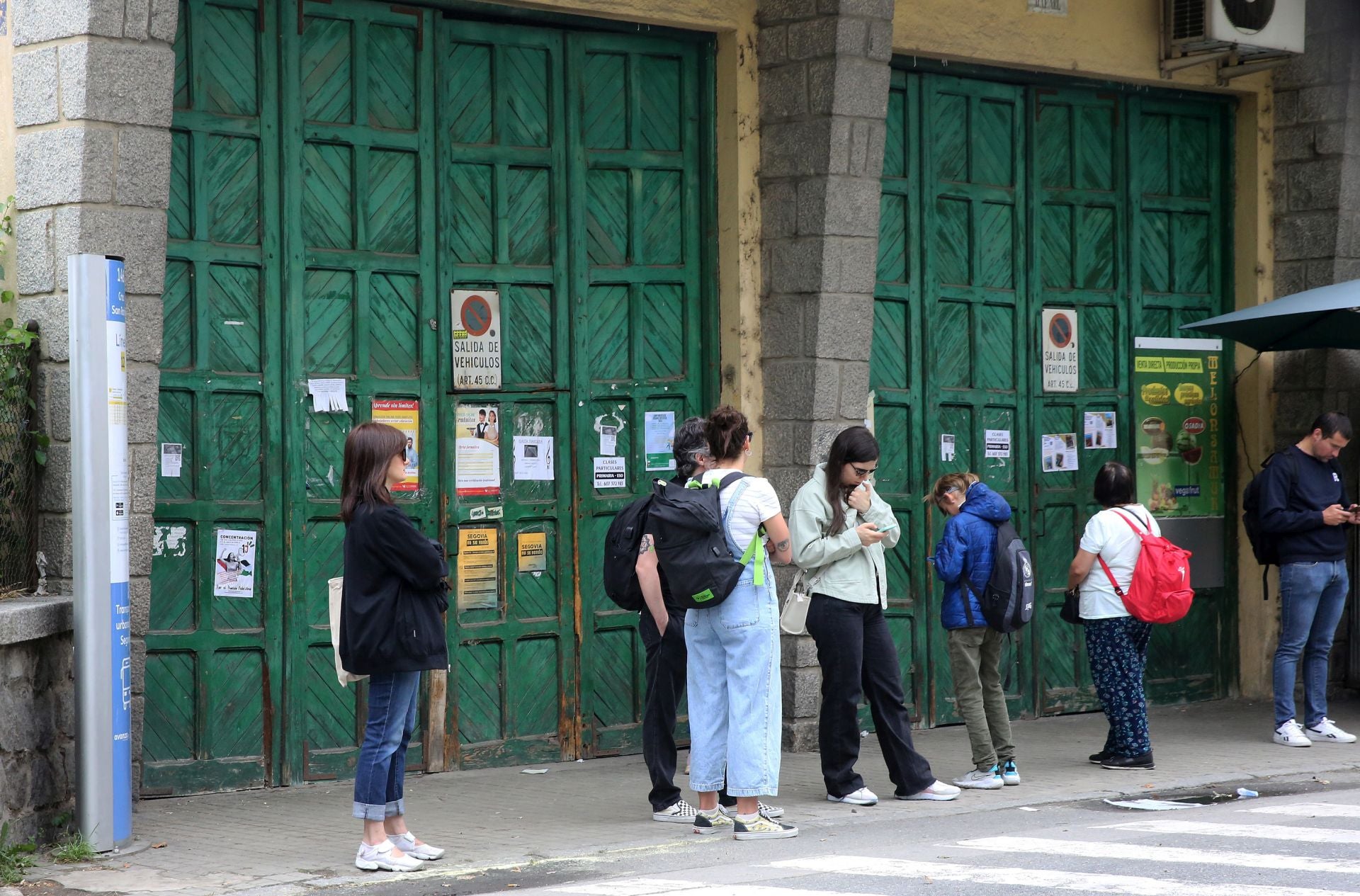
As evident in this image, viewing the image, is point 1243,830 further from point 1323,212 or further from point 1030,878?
point 1323,212

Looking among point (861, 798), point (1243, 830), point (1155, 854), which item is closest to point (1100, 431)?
point (861, 798)

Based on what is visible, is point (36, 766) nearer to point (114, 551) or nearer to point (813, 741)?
point (114, 551)

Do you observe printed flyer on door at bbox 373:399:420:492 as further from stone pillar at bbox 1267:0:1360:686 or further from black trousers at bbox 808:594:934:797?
stone pillar at bbox 1267:0:1360:686

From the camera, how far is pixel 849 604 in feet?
28.3

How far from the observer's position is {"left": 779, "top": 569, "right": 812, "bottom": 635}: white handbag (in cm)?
855

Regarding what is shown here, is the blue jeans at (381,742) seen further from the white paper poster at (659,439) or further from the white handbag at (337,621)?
the white paper poster at (659,439)

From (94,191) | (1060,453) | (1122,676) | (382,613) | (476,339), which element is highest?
(94,191)

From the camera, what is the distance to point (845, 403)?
1077cm

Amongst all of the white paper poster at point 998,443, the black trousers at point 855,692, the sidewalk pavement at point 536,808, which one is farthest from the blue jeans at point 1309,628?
the black trousers at point 855,692

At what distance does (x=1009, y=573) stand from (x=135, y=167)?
458 cm

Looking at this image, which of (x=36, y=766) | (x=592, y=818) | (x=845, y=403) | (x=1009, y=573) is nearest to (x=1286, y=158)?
(x=845, y=403)

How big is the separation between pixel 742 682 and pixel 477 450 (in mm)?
2777

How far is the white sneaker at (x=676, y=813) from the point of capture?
27.8 ft

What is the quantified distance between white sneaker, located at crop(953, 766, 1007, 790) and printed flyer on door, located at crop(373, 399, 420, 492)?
3.29 meters
